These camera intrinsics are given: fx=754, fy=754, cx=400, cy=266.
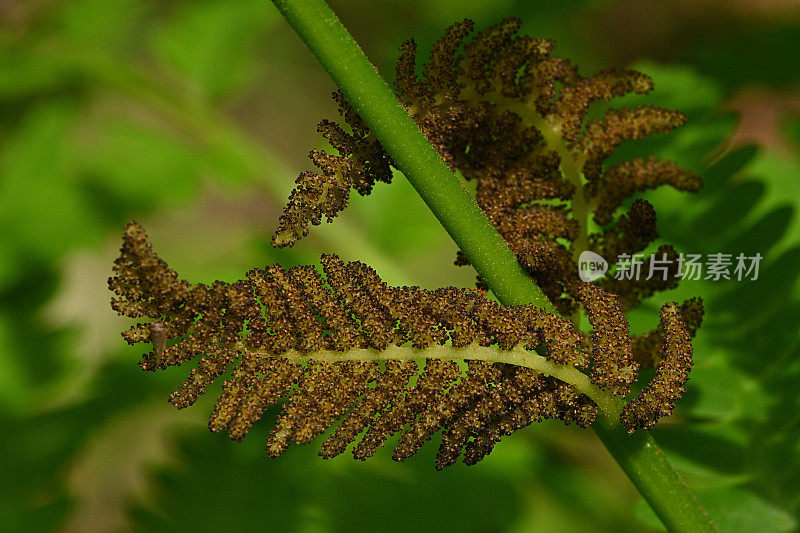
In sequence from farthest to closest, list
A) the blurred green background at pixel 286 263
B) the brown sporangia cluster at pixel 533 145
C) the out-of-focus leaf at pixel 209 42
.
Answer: the out-of-focus leaf at pixel 209 42
the blurred green background at pixel 286 263
the brown sporangia cluster at pixel 533 145

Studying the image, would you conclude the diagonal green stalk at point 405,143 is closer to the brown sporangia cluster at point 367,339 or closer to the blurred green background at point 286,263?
the brown sporangia cluster at point 367,339

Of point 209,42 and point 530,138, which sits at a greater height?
point 209,42

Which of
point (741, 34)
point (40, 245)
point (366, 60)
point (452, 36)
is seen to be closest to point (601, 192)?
point (452, 36)

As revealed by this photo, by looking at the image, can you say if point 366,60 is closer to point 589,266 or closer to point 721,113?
point 589,266

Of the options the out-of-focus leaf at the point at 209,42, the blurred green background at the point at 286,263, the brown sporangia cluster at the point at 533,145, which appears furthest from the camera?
the out-of-focus leaf at the point at 209,42

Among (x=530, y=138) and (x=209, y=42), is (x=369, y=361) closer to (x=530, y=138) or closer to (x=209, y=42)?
(x=530, y=138)

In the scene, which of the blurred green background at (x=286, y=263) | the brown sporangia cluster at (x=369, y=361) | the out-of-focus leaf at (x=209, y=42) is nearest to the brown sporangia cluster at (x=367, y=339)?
the brown sporangia cluster at (x=369, y=361)

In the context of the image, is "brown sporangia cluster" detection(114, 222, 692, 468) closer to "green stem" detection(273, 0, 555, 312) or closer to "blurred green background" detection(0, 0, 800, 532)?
"green stem" detection(273, 0, 555, 312)

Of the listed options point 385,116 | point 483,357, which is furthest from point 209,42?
point 483,357

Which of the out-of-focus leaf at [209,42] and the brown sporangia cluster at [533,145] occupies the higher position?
the out-of-focus leaf at [209,42]
